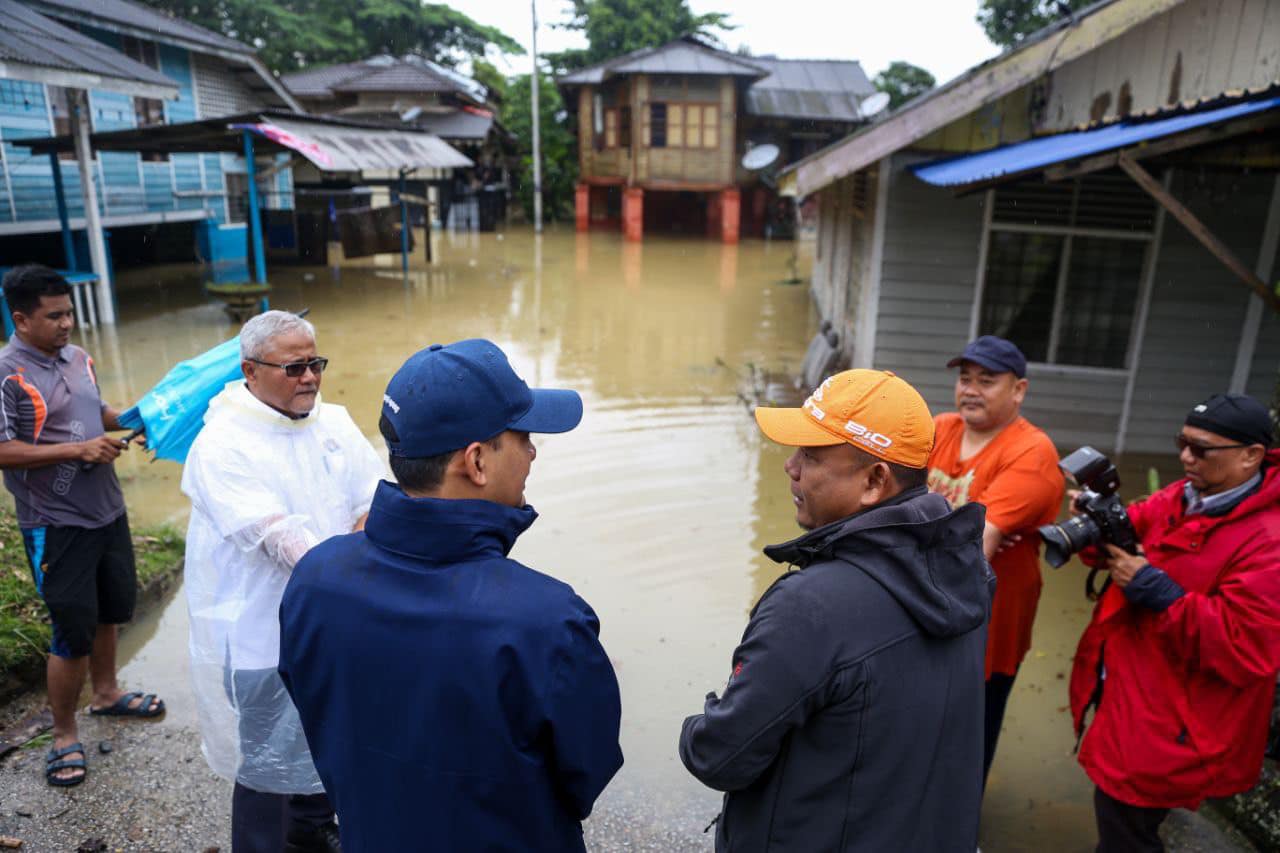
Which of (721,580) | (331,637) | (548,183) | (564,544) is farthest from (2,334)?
(548,183)

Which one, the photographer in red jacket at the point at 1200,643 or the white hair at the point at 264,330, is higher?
the white hair at the point at 264,330

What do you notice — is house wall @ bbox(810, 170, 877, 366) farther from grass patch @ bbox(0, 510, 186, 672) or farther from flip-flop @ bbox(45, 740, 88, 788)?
flip-flop @ bbox(45, 740, 88, 788)

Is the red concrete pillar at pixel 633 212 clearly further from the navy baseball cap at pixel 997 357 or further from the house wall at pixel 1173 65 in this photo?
the navy baseball cap at pixel 997 357

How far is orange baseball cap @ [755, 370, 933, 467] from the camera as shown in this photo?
1.68m

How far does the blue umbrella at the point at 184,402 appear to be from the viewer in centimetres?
298

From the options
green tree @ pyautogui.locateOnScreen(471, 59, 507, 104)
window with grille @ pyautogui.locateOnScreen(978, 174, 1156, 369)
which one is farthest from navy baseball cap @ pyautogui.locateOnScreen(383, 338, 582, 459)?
green tree @ pyautogui.locateOnScreen(471, 59, 507, 104)

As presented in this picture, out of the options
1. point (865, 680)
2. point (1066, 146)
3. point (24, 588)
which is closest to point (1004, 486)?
point (865, 680)

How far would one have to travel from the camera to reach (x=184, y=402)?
2980mm

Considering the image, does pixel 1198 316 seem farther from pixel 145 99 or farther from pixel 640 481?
pixel 145 99

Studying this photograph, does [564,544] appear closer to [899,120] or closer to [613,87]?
[899,120]

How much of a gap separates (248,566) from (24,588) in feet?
9.09

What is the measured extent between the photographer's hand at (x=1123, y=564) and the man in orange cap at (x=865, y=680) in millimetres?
1106

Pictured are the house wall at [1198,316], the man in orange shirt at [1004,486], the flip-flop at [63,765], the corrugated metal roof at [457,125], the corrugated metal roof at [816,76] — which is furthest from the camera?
the corrugated metal roof at [816,76]

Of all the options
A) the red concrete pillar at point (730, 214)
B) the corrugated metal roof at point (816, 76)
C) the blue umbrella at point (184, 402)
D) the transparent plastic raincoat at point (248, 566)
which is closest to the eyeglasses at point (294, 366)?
the transparent plastic raincoat at point (248, 566)
